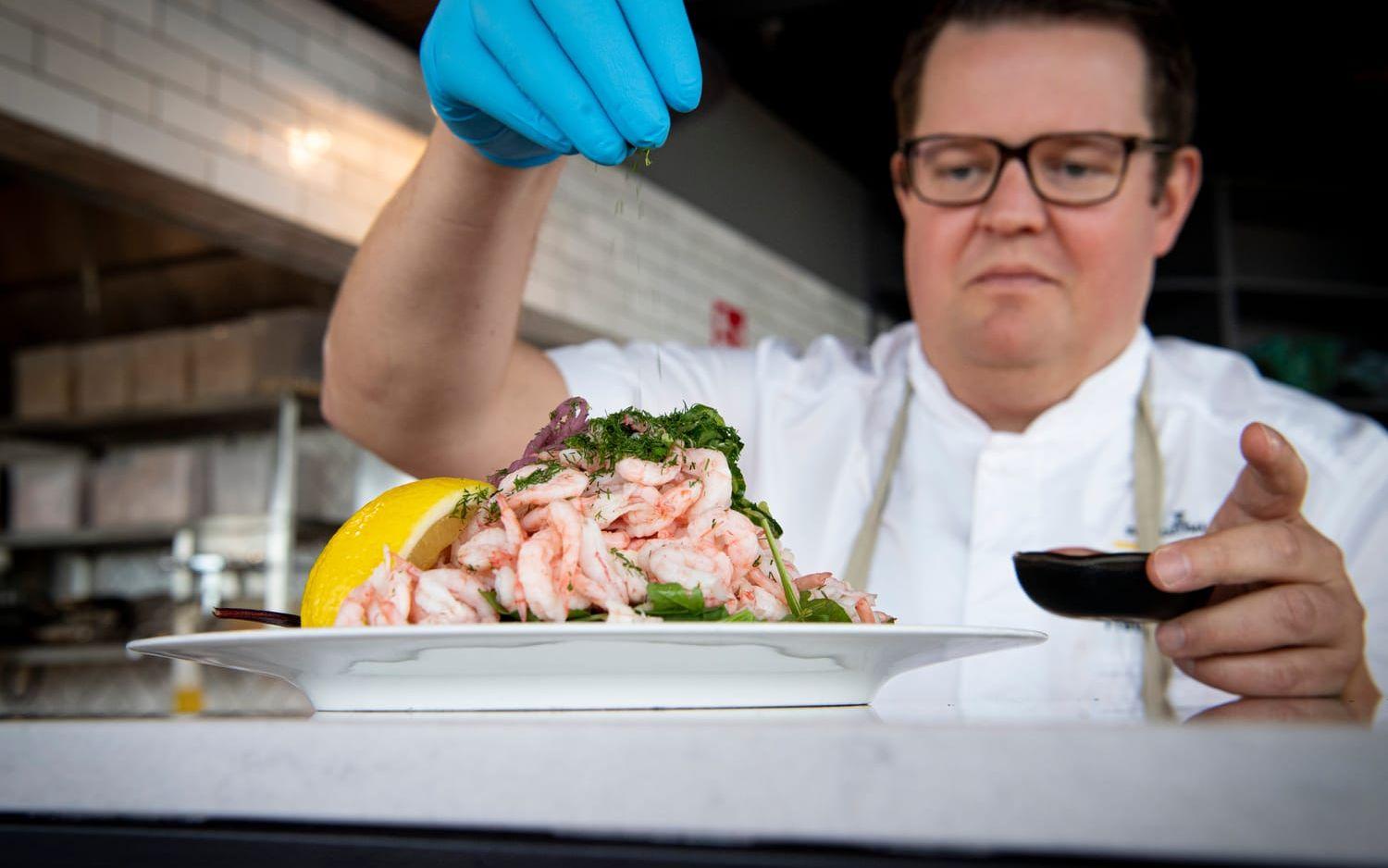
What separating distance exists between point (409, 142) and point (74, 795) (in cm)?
318

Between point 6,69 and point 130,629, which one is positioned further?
point 130,629

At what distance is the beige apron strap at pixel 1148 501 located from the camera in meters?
1.48

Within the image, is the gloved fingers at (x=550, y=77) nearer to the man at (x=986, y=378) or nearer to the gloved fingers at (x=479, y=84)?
the gloved fingers at (x=479, y=84)

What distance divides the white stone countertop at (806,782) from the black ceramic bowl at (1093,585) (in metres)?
0.48

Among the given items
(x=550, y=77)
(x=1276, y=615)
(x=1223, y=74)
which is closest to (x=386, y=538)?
(x=550, y=77)

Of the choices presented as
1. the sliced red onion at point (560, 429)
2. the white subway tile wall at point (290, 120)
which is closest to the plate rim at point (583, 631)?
the sliced red onion at point (560, 429)

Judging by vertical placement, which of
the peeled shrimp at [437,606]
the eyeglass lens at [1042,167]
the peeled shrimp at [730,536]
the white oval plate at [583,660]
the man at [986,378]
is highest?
the eyeglass lens at [1042,167]

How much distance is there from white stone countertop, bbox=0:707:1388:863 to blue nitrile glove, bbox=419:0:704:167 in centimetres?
49

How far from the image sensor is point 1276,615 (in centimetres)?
99

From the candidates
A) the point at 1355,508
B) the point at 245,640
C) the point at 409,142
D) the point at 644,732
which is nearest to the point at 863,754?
the point at 644,732

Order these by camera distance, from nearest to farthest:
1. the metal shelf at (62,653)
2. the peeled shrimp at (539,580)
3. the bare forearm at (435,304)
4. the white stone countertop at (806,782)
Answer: the white stone countertop at (806,782), the peeled shrimp at (539,580), the bare forearm at (435,304), the metal shelf at (62,653)

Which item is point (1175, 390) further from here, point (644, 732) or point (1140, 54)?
point (644, 732)

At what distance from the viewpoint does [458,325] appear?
1241 millimetres

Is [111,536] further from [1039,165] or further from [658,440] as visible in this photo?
[658,440]
